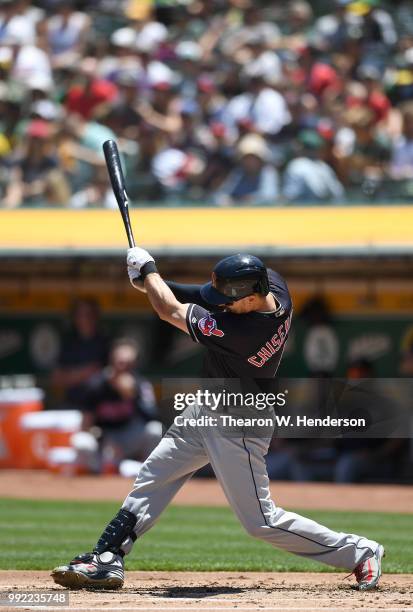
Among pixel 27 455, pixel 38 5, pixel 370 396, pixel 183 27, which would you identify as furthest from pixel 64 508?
pixel 38 5

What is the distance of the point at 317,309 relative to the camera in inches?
469

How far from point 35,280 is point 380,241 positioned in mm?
4073

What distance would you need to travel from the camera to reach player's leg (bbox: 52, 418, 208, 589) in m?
5.36

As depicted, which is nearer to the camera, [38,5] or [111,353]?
[111,353]

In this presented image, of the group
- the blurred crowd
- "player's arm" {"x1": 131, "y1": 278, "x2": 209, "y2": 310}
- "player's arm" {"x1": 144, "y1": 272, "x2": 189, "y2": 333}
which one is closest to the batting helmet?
"player's arm" {"x1": 144, "y1": 272, "x2": 189, "y2": 333}

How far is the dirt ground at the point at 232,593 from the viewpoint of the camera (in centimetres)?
494

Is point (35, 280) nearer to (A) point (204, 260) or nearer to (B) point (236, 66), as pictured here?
(A) point (204, 260)

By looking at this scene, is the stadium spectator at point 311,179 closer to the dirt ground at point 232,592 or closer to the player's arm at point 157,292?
the dirt ground at point 232,592

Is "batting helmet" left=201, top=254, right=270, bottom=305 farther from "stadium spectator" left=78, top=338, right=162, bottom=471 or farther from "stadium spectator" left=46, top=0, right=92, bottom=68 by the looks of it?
"stadium spectator" left=46, top=0, right=92, bottom=68

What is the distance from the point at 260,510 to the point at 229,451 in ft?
0.98

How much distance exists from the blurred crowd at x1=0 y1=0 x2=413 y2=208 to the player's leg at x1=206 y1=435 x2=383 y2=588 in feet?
20.0

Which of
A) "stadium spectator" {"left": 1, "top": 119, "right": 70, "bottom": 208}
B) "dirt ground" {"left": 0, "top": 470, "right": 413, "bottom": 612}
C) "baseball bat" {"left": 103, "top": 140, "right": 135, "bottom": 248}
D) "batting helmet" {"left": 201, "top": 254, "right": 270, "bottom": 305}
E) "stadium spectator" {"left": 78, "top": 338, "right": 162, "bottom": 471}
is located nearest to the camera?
"dirt ground" {"left": 0, "top": 470, "right": 413, "bottom": 612}

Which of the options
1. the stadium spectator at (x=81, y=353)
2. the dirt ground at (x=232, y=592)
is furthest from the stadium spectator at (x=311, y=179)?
the dirt ground at (x=232, y=592)

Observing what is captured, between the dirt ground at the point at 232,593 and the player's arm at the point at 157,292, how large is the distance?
1.18m
